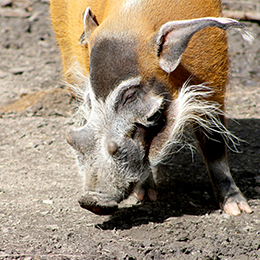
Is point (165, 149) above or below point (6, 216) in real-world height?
above

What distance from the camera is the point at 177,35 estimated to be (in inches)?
90.3

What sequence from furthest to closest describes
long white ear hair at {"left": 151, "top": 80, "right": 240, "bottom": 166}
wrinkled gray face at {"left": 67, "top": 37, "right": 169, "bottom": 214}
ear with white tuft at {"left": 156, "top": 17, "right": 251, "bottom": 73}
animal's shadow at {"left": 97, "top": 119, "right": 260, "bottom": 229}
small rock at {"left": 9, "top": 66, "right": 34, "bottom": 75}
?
small rock at {"left": 9, "top": 66, "right": 34, "bottom": 75} < animal's shadow at {"left": 97, "top": 119, "right": 260, "bottom": 229} < long white ear hair at {"left": 151, "top": 80, "right": 240, "bottom": 166} < wrinkled gray face at {"left": 67, "top": 37, "right": 169, "bottom": 214} < ear with white tuft at {"left": 156, "top": 17, "right": 251, "bottom": 73}

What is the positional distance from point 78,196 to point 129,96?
41.5 inches

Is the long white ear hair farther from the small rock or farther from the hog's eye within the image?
the small rock

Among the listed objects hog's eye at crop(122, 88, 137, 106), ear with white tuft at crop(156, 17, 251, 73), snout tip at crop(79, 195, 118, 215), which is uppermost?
ear with white tuft at crop(156, 17, 251, 73)

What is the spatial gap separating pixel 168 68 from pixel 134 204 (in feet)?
3.81

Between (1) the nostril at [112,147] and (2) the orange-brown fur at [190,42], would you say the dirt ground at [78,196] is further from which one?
(2) the orange-brown fur at [190,42]

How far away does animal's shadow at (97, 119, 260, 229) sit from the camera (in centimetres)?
279

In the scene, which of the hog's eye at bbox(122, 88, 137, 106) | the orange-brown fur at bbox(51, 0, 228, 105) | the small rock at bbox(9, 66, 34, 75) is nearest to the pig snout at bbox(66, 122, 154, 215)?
the hog's eye at bbox(122, 88, 137, 106)

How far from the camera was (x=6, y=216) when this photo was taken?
2736 millimetres

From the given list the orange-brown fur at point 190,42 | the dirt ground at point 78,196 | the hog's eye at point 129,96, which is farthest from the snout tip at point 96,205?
the orange-brown fur at point 190,42

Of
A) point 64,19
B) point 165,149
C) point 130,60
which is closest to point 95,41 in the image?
point 130,60

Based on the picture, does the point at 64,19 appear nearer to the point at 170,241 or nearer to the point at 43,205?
the point at 43,205

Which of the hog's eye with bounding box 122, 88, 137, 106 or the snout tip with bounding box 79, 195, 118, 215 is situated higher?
the hog's eye with bounding box 122, 88, 137, 106
